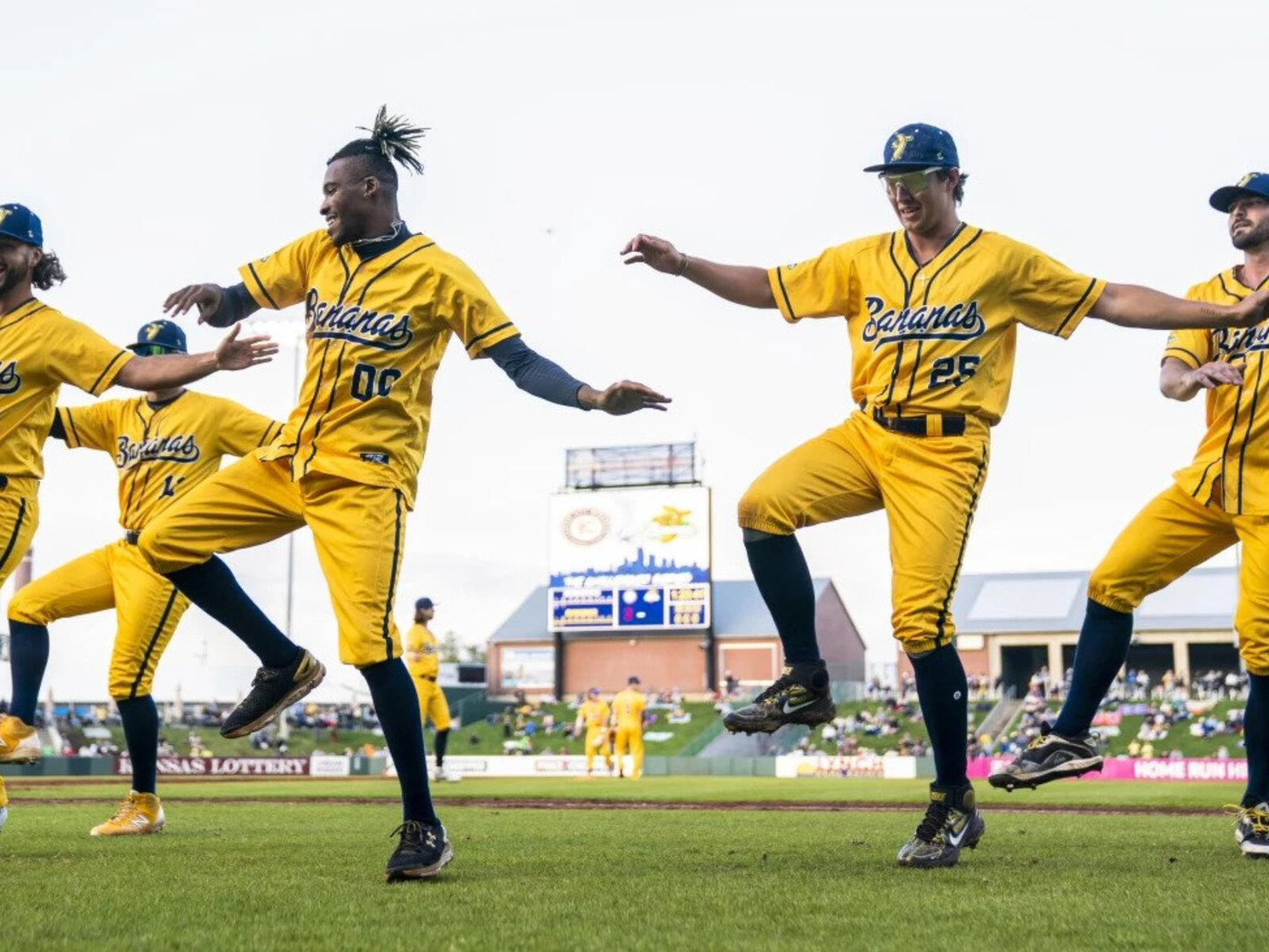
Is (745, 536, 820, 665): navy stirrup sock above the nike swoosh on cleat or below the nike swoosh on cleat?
above

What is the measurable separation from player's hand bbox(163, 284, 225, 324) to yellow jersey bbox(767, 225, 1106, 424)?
264 cm

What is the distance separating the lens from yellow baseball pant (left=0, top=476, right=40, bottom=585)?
692cm

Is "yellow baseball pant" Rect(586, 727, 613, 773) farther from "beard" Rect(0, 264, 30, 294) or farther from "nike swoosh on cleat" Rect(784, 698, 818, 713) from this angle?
"beard" Rect(0, 264, 30, 294)

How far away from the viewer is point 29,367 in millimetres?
6766

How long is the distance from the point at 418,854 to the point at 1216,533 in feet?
13.4

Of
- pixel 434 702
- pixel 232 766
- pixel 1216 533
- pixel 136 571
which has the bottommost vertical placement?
pixel 232 766

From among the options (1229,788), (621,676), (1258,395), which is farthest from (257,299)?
(621,676)

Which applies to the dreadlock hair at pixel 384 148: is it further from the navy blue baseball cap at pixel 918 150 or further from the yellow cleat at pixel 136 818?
the yellow cleat at pixel 136 818

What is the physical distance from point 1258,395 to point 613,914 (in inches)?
165

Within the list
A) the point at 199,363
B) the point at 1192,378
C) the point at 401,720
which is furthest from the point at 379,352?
the point at 1192,378

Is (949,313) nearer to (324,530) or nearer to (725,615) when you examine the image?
(324,530)

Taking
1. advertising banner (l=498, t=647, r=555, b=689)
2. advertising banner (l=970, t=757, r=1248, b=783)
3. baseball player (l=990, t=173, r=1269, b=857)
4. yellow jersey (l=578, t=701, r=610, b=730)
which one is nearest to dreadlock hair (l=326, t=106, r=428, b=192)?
baseball player (l=990, t=173, r=1269, b=857)

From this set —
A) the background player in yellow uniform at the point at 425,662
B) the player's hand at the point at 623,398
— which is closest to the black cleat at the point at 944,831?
the player's hand at the point at 623,398

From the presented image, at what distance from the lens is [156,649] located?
8680 mm
